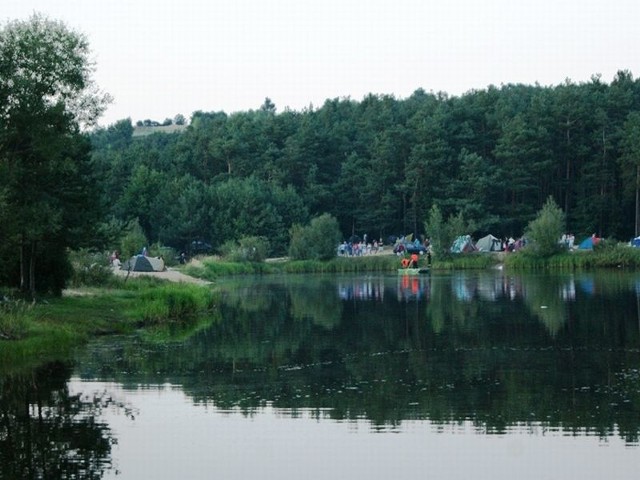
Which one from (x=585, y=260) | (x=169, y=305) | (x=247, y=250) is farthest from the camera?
(x=247, y=250)

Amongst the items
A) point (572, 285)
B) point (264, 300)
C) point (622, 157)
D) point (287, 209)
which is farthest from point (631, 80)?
point (264, 300)

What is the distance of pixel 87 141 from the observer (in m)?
47.2

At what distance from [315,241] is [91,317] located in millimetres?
63693

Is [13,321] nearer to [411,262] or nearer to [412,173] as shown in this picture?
[411,262]

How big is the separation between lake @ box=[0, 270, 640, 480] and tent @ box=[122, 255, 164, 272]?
28.1 m

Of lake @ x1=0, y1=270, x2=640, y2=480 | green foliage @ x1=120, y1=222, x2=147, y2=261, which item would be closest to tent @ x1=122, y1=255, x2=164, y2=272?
green foliage @ x1=120, y1=222, x2=147, y2=261

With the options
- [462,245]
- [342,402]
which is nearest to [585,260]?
[462,245]

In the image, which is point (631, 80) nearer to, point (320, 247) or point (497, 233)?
point (497, 233)

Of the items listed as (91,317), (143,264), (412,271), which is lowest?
(91,317)

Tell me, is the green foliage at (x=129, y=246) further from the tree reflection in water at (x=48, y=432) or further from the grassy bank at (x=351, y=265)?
the tree reflection in water at (x=48, y=432)

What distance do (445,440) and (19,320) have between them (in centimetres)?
1605

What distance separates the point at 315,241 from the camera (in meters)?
102

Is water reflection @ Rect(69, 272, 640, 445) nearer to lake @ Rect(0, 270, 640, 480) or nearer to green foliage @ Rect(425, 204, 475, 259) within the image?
lake @ Rect(0, 270, 640, 480)

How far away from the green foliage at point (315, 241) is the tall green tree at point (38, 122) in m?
59.7
